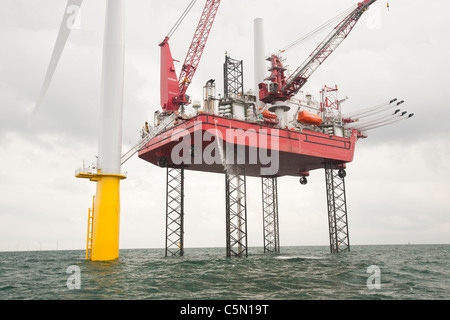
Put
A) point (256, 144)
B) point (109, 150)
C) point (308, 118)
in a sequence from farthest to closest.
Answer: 1. point (308, 118)
2. point (256, 144)
3. point (109, 150)

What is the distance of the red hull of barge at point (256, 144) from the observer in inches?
1013

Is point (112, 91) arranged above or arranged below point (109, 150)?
above

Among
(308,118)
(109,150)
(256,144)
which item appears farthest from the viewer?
(308,118)

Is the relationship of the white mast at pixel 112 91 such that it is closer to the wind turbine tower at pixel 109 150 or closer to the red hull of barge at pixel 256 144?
the wind turbine tower at pixel 109 150

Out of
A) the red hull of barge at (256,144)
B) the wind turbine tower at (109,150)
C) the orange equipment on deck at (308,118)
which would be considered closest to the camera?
the wind turbine tower at (109,150)

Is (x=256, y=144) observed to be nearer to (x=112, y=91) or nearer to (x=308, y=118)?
(x=308, y=118)

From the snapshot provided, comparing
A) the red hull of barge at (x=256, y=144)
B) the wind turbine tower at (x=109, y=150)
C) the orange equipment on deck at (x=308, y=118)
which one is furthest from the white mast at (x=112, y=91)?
A: the orange equipment on deck at (x=308, y=118)

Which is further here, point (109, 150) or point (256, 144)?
point (256, 144)

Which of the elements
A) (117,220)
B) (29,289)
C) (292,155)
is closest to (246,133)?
(292,155)

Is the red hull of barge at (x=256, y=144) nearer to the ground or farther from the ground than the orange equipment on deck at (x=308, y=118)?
nearer to the ground

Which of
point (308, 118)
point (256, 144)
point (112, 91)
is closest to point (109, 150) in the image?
point (112, 91)

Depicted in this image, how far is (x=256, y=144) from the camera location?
27250 millimetres

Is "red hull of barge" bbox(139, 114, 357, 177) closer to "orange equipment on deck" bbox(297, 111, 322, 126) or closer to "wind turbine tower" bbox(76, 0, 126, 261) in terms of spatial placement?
"orange equipment on deck" bbox(297, 111, 322, 126)

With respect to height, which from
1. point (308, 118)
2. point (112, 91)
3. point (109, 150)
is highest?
point (308, 118)
